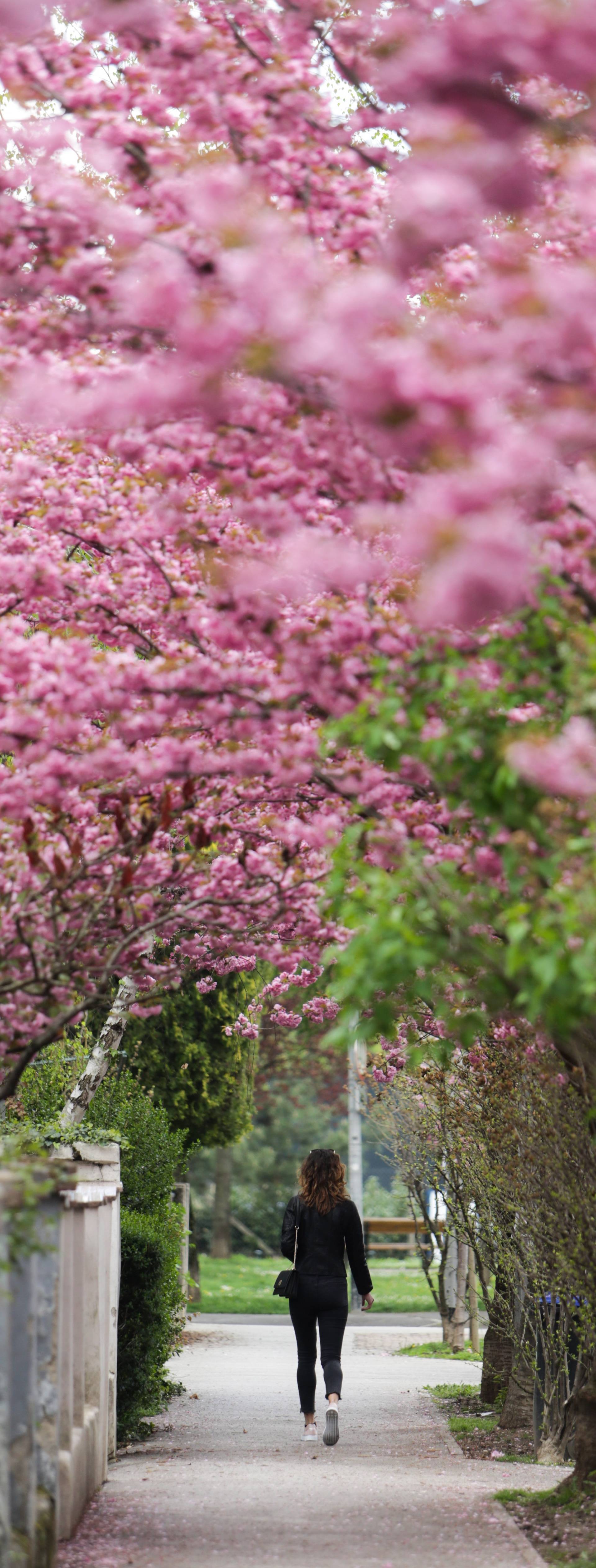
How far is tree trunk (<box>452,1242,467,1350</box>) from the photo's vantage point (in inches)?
609

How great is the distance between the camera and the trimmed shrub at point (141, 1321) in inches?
390

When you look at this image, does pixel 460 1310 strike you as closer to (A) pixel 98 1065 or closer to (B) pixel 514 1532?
(A) pixel 98 1065

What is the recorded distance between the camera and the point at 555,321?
4.41m

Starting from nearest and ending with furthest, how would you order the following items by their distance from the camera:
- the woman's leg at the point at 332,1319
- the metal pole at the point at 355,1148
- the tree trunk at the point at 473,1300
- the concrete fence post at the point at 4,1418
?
the concrete fence post at the point at 4,1418 < the woman's leg at the point at 332,1319 < the tree trunk at the point at 473,1300 < the metal pole at the point at 355,1148

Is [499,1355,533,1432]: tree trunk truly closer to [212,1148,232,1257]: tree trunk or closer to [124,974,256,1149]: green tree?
[124,974,256,1149]: green tree

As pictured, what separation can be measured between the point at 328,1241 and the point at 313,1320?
1.54 feet

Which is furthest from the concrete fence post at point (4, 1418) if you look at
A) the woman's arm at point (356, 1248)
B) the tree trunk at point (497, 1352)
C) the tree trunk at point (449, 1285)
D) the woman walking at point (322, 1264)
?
the tree trunk at point (449, 1285)

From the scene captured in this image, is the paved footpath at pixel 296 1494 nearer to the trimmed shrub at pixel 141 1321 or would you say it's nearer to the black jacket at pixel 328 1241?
the trimmed shrub at pixel 141 1321

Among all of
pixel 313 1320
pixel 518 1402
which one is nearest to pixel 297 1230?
pixel 313 1320

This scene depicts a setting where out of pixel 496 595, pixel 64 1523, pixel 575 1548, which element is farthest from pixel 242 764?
pixel 575 1548

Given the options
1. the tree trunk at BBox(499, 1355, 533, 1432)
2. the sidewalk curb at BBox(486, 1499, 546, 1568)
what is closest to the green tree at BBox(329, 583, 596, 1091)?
the sidewalk curb at BBox(486, 1499, 546, 1568)

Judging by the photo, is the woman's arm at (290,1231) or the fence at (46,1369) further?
the woman's arm at (290,1231)

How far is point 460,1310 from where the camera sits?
16094 millimetres

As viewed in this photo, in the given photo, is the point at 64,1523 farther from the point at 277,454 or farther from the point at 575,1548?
the point at 277,454
